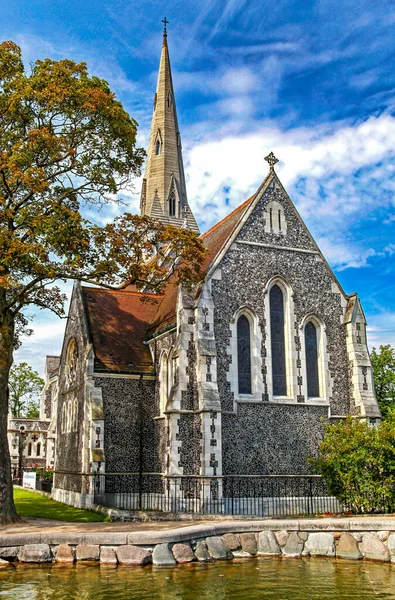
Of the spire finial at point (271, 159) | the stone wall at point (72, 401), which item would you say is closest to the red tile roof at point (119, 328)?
the stone wall at point (72, 401)

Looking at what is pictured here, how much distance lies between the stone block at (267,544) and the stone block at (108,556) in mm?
3291

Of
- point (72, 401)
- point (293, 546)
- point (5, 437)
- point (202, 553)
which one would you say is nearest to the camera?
point (202, 553)

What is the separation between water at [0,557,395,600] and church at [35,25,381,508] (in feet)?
20.4

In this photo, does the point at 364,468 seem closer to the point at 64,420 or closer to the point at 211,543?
the point at 211,543

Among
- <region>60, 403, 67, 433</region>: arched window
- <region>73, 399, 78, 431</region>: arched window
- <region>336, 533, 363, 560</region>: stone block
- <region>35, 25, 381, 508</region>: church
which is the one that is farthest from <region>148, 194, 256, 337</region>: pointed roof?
<region>336, 533, 363, 560</region>: stone block

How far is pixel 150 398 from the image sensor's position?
22531 millimetres

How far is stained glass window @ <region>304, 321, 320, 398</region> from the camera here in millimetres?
21250

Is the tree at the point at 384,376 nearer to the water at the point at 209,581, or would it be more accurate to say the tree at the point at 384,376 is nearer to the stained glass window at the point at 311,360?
the stained glass window at the point at 311,360

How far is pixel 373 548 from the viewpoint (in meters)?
13.3

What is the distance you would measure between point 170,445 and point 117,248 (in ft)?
20.4

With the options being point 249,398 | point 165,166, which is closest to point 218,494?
point 249,398

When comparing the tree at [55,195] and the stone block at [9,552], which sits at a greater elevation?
Result: the tree at [55,195]

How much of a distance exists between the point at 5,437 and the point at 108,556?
5.33m

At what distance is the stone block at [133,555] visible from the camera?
12109 millimetres
